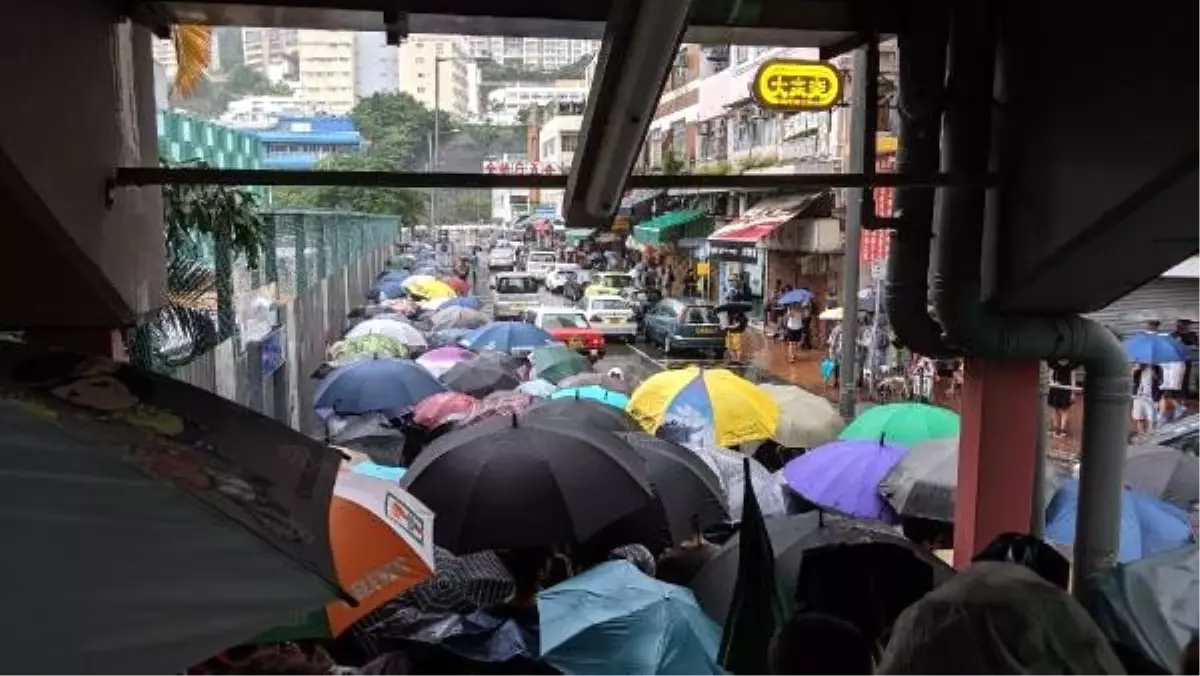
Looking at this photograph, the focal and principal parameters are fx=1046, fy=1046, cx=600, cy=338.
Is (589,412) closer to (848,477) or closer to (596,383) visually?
(848,477)

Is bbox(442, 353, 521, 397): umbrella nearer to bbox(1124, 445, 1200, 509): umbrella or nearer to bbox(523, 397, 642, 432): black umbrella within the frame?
bbox(523, 397, 642, 432): black umbrella

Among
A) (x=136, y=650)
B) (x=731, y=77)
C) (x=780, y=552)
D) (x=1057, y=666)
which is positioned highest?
(x=731, y=77)

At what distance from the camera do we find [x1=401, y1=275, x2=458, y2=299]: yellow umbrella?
1251 inches

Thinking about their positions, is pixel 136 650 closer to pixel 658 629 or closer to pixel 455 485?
pixel 658 629

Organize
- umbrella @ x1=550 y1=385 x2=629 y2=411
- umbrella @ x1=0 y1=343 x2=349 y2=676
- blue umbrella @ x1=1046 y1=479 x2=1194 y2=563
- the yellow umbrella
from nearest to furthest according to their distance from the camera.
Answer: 1. umbrella @ x1=0 y1=343 x2=349 y2=676
2. blue umbrella @ x1=1046 y1=479 x2=1194 y2=563
3. umbrella @ x1=550 y1=385 x2=629 y2=411
4. the yellow umbrella

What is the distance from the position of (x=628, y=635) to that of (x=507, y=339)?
565 inches

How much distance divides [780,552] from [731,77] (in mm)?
30376

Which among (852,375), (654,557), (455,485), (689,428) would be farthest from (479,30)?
(852,375)

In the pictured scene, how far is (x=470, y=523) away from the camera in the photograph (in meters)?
6.32

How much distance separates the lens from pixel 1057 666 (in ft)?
8.85

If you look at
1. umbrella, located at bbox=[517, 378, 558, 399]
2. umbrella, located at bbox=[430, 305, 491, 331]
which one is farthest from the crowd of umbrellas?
umbrella, located at bbox=[430, 305, 491, 331]

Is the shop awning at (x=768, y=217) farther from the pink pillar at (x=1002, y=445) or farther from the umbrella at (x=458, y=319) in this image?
the pink pillar at (x=1002, y=445)

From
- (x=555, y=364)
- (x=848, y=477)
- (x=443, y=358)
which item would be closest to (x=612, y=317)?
(x=555, y=364)

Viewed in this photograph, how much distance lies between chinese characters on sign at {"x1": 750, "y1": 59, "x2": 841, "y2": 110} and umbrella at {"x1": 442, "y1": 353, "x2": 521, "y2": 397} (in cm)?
533
